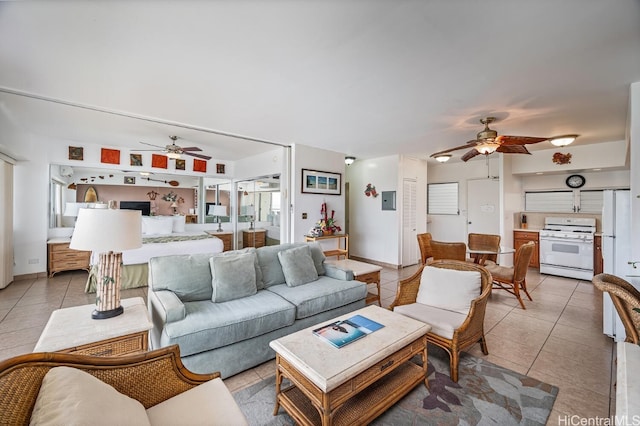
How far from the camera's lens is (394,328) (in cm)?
195

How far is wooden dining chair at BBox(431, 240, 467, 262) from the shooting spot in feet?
13.1

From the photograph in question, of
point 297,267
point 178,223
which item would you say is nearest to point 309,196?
point 297,267

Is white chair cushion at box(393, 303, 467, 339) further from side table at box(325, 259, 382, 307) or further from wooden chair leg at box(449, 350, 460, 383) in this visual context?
side table at box(325, 259, 382, 307)

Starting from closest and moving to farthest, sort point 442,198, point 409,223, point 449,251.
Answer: point 449,251, point 409,223, point 442,198

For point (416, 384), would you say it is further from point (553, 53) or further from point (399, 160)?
point (399, 160)

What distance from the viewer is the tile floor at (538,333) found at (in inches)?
78.5

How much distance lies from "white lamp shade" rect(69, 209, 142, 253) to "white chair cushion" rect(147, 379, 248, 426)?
1.09m

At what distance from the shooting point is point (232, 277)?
8.48ft

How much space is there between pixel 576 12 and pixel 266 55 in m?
2.08

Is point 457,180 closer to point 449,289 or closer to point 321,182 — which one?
point 321,182

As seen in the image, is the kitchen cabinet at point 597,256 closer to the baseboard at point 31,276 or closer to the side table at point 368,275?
the side table at point 368,275

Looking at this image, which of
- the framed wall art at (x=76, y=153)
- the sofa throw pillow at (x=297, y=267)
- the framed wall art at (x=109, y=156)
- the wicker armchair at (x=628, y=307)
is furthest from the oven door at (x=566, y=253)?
the framed wall art at (x=76, y=153)

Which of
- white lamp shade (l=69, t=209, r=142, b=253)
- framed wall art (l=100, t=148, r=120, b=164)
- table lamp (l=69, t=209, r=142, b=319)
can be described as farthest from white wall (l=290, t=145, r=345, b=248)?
framed wall art (l=100, t=148, r=120, b=164)

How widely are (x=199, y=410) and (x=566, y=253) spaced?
646 cm
